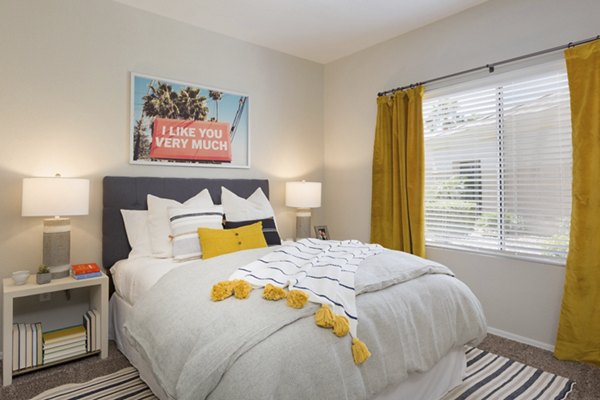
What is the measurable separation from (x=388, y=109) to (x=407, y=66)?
1.50 ft

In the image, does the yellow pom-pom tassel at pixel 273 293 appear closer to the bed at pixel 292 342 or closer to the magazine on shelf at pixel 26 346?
the bed at pixel 292 342

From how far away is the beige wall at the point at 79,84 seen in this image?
2510 mm

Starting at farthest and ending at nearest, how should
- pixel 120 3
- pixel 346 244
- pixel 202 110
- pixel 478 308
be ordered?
pixel 202 110 → pixel 120 3 → pixel 346 244 → pixel 478 308

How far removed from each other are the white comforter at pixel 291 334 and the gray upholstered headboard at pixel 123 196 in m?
1.07

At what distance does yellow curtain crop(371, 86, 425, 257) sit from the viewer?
3305 mm

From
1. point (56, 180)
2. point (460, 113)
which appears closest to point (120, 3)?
point (56, 180)

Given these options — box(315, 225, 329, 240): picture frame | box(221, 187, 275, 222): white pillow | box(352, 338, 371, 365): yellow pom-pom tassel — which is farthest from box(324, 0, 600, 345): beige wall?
box(352, 338, 371, 365): yellow pom-pom tassel

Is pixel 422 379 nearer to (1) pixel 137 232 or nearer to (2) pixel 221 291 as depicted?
(2) pixel 221 291

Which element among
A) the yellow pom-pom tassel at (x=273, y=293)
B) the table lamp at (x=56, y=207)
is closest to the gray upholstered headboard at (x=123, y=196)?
the table lamp at (x=56, y=207)

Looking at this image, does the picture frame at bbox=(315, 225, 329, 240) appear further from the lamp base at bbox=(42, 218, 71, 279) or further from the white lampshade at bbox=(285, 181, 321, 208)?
the lamp base at bbox=(42, 218, 71, 279)

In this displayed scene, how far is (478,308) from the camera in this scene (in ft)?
6.85

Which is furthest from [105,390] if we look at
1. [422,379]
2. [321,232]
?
[321,232]

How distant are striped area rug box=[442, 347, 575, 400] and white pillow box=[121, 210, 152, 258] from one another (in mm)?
2345

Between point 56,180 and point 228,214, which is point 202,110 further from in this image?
point 56,180
